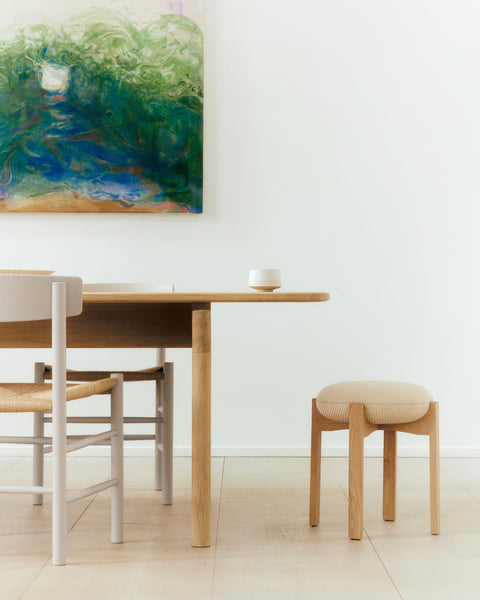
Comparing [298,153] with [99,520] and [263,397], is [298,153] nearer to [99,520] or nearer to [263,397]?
[263,397]

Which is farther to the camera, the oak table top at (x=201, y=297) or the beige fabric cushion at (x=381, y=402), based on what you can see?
the beige fabric cushion at (x=381, y=402)

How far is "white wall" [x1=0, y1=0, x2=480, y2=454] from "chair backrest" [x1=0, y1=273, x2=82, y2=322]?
1.54m

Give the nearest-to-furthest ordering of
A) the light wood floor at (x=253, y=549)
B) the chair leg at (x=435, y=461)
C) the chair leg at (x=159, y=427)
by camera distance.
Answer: the light wood floor at (x=253, y=549), the chair leg at (x=435, y=461), the chair leg at (x=159, y=427)

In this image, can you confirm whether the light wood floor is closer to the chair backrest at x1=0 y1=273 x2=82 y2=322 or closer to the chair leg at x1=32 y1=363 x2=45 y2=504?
the chair leg at x1=32 y1=363 x2=45 y2=504

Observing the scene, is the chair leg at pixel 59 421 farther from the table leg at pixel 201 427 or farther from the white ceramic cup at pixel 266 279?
the white ceramic cup at pixel 266 279

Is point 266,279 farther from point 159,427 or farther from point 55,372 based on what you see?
point 159,427

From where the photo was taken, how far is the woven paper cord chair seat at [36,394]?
176 centimetres

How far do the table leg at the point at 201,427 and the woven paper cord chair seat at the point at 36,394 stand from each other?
0.25 meters

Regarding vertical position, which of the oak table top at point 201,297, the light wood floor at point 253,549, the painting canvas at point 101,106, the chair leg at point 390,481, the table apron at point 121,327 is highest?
the painting canvas at point 101,106

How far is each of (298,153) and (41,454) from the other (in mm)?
1768

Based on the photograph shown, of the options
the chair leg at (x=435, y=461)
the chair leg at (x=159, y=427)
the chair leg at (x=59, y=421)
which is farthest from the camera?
the chair leg at (x=159, y=427)

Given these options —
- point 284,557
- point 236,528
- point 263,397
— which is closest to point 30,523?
point 236,528

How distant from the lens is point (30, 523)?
7.16ft

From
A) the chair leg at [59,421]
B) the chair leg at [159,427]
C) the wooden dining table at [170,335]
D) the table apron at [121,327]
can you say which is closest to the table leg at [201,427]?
the wooden dining table at [170,335]
